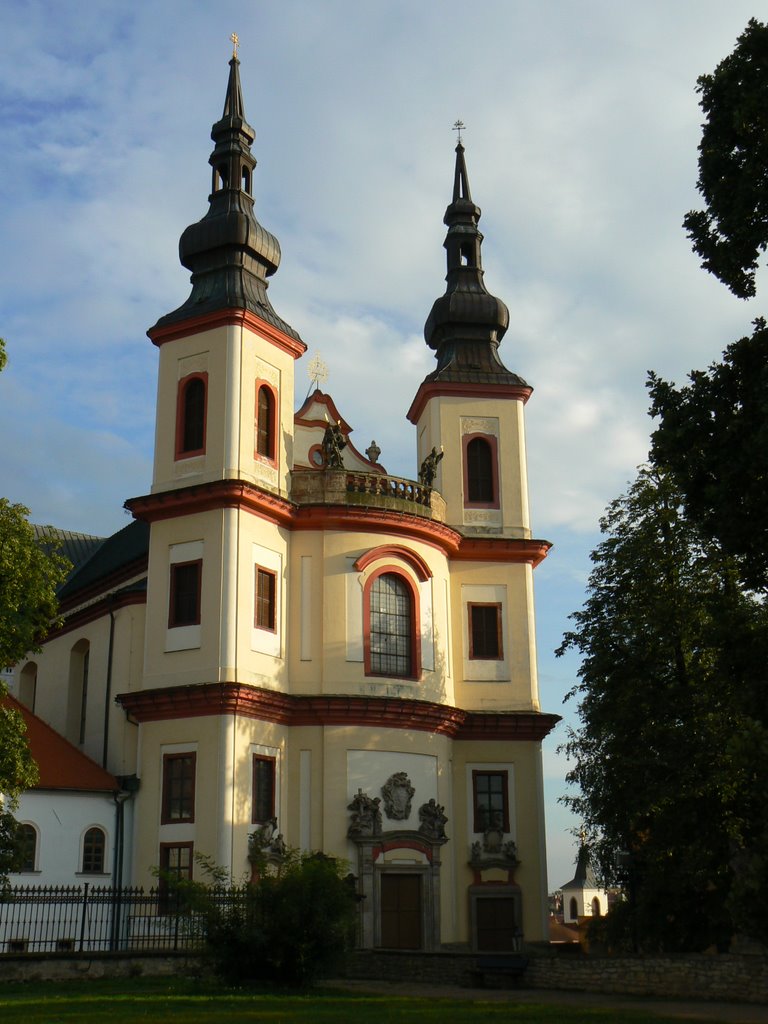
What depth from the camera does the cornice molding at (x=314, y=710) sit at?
100ft

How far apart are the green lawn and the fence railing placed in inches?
139

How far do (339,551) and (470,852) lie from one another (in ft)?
28.3

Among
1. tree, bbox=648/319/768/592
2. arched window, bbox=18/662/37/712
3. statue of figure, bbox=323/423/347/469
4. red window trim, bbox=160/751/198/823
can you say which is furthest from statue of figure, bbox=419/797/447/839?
tree, bbox=648/319/768/592

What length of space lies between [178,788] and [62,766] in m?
3.03

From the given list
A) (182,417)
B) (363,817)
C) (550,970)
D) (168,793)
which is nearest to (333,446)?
(182,417)

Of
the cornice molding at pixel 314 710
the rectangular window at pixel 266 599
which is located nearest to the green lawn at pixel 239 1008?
the cornice molding at pixel 314 710

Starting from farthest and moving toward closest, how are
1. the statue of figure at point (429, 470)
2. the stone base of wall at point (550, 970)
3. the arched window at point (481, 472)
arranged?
the arched window at point (481, 472)
the statue of figure at point (429, 470)
the stone base of wall at point (550, 970)

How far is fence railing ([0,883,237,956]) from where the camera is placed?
2620 centimetres

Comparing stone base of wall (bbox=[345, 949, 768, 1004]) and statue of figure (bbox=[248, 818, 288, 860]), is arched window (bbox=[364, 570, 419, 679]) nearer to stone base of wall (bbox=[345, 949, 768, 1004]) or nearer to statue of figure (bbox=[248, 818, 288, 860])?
statue of figure (bbox=[248, 818, 288, 860])

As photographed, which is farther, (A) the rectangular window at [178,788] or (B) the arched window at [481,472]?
(B) the arched window at [481,472]

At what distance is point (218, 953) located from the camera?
22500 millimetres

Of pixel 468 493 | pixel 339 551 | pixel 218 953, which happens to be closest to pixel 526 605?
pixel 468 493

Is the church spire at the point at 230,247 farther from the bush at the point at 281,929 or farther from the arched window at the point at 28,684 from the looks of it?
the bush at the point at 281,929

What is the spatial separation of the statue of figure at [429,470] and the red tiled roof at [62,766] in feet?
37.8
